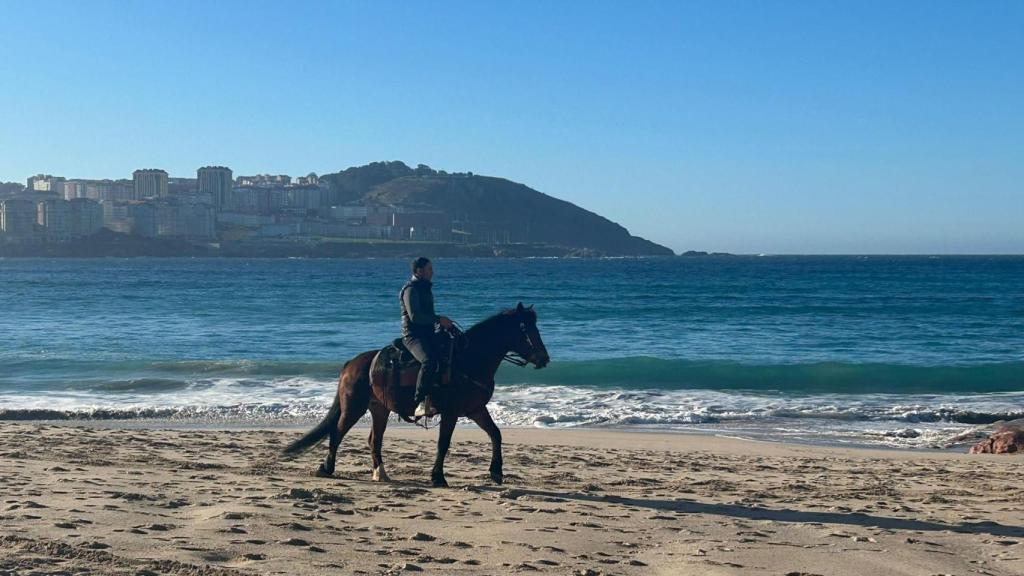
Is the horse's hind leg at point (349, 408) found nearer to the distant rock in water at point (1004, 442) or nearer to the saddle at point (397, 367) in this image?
the saddle at point (397, 367)

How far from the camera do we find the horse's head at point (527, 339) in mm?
9797

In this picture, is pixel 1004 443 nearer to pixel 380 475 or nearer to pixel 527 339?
pixel 527 339

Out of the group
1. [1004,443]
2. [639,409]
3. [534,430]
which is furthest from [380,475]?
[639,409]

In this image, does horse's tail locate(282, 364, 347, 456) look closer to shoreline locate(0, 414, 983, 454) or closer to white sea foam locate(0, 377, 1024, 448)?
shoreline locate(0, 414, 983, 454)

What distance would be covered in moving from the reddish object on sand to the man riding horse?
8.26 m

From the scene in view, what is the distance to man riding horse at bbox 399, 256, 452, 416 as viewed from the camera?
9562mm

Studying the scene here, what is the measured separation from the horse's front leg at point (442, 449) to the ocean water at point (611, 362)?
7.23 metres

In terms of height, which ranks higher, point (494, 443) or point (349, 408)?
point (349, 408)

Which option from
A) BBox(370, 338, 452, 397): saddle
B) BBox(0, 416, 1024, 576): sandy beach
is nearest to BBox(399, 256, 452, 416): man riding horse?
BBox(370, 338, 452, 397): saddle

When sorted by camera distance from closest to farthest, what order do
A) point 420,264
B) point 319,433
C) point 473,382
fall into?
point 420,264 → point 473,382 → point 319,433

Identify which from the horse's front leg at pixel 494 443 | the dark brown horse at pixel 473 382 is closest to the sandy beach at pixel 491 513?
the horse's front leg at pixel 494 443

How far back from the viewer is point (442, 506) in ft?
28.1

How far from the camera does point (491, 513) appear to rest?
27.2 feet

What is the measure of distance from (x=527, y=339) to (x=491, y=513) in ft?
6.70
